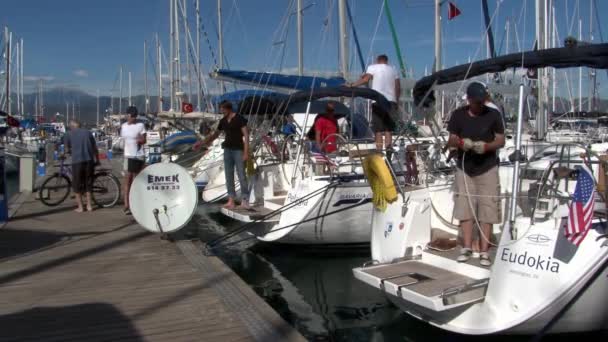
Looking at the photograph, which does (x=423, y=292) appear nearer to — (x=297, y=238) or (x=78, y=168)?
(x=297, y=238)

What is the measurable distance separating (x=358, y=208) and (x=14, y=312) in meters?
4.63

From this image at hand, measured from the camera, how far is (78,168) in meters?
9.43

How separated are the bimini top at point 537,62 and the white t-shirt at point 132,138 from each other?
4.88 metres

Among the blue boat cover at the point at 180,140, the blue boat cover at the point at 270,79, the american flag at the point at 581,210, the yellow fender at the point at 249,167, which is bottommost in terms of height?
the american flag at the point at 581,210

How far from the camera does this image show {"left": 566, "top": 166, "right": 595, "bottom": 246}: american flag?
389 centimetres

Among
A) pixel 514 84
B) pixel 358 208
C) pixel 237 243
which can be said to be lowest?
pixel 237 243

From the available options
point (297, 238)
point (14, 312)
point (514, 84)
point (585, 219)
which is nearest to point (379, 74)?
point (514, 84)

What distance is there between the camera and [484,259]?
186 inches

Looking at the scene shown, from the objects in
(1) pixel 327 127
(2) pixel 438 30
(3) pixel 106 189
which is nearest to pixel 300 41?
(2) pixel 438 30

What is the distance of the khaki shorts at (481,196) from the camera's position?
4871mm

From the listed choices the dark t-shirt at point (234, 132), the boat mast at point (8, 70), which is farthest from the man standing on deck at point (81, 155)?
the boat mast at point (8, 70)

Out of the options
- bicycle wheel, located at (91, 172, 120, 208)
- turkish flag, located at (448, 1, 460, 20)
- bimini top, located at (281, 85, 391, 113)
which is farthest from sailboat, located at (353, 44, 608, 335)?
turkish flag, located at (448, 1, 460, 20)

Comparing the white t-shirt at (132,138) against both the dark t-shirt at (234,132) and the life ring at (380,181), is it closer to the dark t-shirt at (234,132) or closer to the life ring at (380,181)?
the dark t-shirt at (234,132)

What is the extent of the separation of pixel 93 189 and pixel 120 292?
19.2ft
